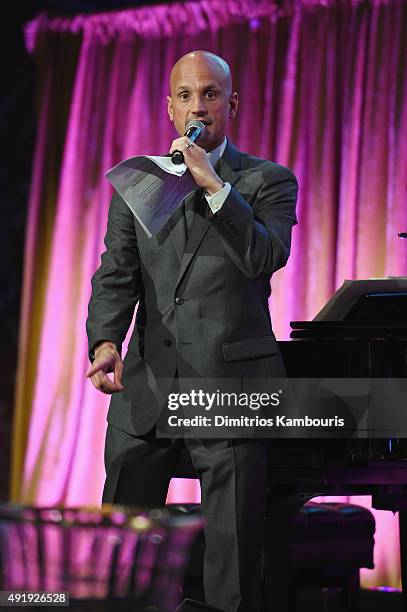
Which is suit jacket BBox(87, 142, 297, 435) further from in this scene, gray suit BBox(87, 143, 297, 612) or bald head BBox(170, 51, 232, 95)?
bald head BBox(170, 51, 232, 95)

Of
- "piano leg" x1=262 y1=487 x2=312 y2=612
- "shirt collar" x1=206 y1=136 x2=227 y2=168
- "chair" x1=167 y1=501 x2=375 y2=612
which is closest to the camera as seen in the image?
"shirt collar" x1=206 y1=136 x2=227 y2=168

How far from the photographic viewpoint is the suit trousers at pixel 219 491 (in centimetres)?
162

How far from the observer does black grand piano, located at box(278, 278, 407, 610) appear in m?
1.98

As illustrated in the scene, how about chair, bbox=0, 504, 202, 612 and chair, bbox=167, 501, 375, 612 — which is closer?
chair, bbox=0, 504, 202, 612

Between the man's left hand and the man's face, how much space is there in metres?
0.17

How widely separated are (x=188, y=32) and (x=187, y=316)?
3022mm


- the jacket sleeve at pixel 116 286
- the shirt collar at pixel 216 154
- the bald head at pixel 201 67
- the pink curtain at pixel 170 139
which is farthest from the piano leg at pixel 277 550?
the pink curtain at pixel 170 139

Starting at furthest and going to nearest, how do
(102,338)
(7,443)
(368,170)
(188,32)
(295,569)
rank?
A: (7,443) → (188,32) → (368,170) → (295,569) → (102,338)

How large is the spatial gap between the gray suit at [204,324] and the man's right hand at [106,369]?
3 centimetres

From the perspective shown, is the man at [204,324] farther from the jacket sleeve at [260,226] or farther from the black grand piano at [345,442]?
the black grand piano at [345,442]

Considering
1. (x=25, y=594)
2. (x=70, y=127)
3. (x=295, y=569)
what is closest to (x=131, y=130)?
(x=70, y=127)

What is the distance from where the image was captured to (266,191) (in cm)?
175

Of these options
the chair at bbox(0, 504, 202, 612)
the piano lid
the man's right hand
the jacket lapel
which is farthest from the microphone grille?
the chair at bbox(0, 504, 202, 612)

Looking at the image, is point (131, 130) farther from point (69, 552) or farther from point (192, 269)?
point (69, 552)
